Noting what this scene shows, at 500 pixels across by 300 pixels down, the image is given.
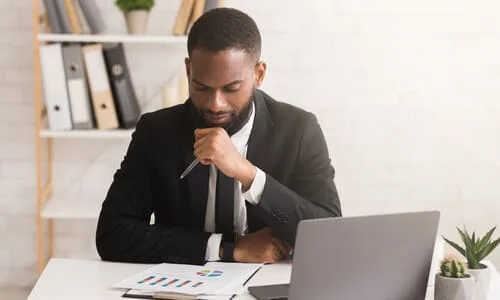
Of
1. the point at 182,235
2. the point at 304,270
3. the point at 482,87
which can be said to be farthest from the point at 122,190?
the point at 482,87

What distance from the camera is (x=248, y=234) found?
2229mm

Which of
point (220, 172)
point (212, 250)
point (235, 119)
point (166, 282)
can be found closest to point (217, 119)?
point (235, 119)

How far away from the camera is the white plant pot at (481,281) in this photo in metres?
1.78

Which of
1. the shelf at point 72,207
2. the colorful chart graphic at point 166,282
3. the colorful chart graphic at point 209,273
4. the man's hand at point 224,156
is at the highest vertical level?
the man's hand at point 224,156

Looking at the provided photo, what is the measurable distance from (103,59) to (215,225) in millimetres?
1324

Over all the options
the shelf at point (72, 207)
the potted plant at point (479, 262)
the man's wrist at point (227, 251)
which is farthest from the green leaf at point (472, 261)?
the shelf at point (72, 207)

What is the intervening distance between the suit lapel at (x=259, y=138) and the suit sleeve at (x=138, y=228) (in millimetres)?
250

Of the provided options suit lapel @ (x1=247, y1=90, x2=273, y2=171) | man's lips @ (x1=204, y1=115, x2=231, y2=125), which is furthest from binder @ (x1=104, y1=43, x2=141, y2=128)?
man's lips @ (x1=204, y1=115, x2=231, y2=125)

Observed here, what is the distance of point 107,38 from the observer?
3.36 meters

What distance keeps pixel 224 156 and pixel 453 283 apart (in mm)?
631

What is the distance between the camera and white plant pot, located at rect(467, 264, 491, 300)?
1.78 m

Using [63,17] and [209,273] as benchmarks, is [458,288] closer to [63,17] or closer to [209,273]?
[209,273]

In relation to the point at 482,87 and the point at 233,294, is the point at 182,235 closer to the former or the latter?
the point at 233,294

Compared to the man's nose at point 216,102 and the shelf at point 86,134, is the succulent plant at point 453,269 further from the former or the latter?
the shelf at point 86,134
